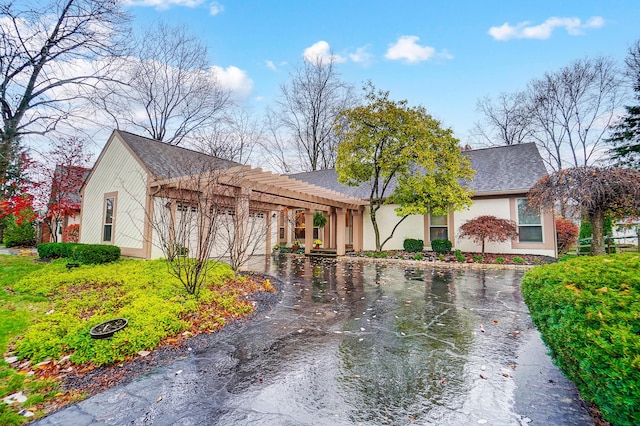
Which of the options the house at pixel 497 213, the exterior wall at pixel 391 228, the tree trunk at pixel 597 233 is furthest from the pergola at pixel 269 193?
the tree trunk at pixel 597 233

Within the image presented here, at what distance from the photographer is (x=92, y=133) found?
862cm

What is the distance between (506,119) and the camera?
2339 cm

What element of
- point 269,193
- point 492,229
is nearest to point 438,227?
point 492,229

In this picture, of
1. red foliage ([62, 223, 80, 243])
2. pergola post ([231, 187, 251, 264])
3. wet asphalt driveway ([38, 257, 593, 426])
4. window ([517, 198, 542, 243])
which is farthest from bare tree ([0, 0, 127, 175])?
window ([517, 198, 542, 243])

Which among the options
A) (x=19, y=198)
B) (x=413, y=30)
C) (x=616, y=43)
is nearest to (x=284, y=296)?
(x=413, y=30)

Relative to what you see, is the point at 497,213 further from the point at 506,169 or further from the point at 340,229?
the point at 340,229

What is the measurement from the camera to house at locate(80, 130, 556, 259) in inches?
358

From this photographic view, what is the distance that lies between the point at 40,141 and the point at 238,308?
815cm

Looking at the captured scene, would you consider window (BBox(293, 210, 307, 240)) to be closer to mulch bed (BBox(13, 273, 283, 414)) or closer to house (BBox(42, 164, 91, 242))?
house (BBox(42, 164, 91, 242))

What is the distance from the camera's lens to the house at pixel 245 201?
9.10 m

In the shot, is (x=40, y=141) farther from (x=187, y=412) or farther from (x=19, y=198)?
(x=187, y=412)

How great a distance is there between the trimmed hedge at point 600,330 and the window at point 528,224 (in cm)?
1158

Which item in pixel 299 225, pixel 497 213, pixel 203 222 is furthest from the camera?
pixel 299 225

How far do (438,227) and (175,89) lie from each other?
67.7 feet
